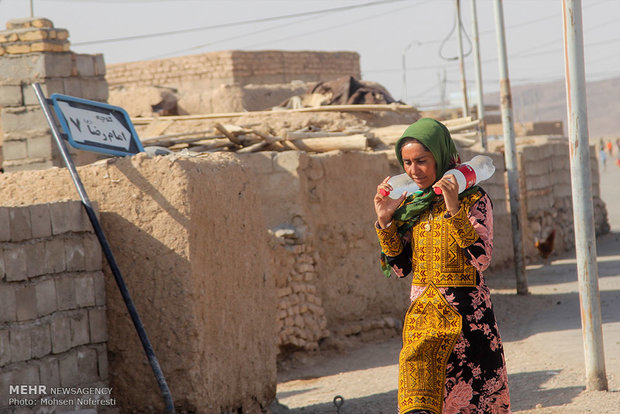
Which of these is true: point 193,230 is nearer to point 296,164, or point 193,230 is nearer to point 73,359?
point 73,359

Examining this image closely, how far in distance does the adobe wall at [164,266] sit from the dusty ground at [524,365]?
104cm

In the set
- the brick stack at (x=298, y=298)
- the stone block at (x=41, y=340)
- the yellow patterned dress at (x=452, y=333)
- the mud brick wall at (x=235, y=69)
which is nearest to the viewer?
the yellow patterned dress at (x=452, y=333)

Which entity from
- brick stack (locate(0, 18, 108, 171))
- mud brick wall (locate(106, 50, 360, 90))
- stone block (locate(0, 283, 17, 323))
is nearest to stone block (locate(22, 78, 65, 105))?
brick stack (locate(0, 18, 108, 171))

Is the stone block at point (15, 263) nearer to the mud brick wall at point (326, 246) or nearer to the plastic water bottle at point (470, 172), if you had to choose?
the plastic water bottle at point (470, 172)

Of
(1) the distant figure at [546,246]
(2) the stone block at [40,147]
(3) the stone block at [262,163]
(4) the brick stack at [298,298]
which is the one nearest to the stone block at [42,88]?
(2) the stone block at [40,147]

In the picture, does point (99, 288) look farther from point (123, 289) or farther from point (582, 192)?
point (582, 192)

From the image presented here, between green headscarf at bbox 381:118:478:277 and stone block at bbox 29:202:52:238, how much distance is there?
181cm

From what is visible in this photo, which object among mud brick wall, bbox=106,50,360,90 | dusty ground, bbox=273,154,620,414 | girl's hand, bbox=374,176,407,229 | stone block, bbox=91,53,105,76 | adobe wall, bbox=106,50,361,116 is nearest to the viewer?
girl's hand, bbox=374,176,407,229

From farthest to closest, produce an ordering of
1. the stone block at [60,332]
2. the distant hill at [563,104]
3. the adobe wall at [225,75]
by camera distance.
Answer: the distant hill at [563,104]
the adobe wall at [225,75]
the stone block at [60,332]

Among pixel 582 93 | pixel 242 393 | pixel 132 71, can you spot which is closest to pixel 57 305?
pixel 242 393

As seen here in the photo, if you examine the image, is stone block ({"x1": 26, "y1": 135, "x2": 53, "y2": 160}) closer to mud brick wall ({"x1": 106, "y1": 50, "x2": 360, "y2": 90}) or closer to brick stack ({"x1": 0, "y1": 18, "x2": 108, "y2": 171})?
brick stack ({"x1": 0, "y1": 18, "x2": 108, "y2": 171})

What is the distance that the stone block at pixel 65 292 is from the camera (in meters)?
4.39

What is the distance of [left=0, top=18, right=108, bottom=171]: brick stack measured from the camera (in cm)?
860

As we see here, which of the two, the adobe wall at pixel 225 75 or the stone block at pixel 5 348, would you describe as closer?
the stone block at pixel 5 348
